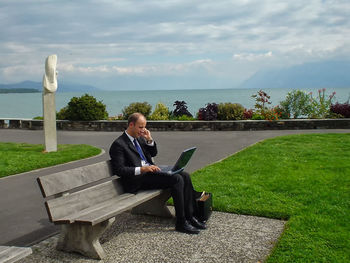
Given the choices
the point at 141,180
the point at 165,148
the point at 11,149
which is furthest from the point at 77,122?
the point at 141,180

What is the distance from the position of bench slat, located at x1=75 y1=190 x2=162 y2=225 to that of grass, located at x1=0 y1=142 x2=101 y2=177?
4.96 meters

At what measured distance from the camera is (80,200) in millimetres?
4492

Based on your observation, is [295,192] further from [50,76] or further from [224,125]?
[224,125]

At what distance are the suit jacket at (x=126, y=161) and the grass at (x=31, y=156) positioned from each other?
451 cm

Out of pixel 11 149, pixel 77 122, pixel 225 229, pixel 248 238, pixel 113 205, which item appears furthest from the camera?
pixel 77 122

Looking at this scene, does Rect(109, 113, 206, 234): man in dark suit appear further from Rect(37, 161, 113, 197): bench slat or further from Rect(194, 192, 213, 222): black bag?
Rect(37, 161, 113, 197): bench slat

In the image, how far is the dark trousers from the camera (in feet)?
16.5

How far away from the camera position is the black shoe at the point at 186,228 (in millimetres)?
4949

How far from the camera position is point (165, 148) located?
41.0 feet

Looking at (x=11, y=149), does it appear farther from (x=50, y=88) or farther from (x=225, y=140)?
(x=225, y=140)

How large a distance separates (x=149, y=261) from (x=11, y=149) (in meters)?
9.75

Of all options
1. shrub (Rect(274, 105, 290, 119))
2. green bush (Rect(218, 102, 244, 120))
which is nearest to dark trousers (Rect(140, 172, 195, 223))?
green bush (Rect(218, 102, 244, 120))

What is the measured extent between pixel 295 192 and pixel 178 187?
255cm

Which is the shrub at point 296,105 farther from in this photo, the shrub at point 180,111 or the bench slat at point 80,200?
the bench slat at point 80,200
